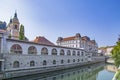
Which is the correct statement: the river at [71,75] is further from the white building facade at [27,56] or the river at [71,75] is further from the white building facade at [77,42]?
the white building facade at [77,42]

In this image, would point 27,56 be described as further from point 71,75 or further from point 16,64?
point 71,75

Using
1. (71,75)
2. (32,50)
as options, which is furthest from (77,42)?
(32,50)

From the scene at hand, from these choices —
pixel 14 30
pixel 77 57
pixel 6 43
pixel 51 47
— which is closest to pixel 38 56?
pixel 51 47

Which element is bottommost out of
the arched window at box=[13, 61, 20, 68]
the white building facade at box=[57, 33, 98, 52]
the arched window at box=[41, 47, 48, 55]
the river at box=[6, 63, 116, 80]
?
the river at box=[6, 63, 116, 80]

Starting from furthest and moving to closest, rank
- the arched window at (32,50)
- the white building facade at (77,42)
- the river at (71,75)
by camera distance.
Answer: the white building facade at (77,42)
the arched window at (32,50)
the river at (71,75)

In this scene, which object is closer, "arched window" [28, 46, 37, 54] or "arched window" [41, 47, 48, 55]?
"arched window" [28, 46, 37, 54]

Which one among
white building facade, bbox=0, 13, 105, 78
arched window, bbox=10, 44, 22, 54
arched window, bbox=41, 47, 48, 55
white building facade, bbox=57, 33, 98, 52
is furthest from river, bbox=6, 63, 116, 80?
white building facade, bbox=57, 33, 98, 52

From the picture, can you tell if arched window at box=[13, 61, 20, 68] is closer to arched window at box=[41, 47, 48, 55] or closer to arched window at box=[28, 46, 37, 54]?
arched window at box=[28, 46, 37, 54]

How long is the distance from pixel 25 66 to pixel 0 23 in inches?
1707

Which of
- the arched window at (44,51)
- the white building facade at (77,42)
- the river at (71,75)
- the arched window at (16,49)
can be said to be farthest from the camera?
the white building facade at (77,42)

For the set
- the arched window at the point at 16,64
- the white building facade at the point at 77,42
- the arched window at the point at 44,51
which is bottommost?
the arched window at the point at 16,64

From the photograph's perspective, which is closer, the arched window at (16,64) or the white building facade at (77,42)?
the arched window at (16,64)

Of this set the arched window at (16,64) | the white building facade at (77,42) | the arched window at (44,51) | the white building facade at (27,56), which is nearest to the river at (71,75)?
the white building facade at (27,56)

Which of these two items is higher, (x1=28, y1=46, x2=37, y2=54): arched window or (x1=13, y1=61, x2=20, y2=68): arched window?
(x1=28, y1=46, x2=37, y2=54): arched window
